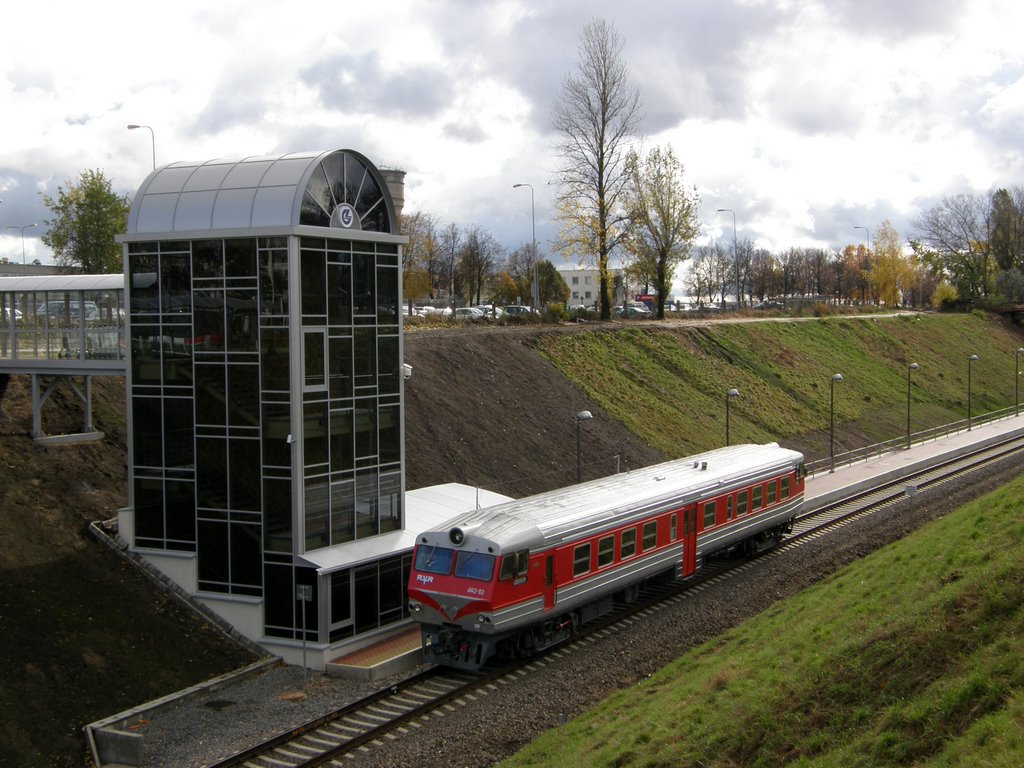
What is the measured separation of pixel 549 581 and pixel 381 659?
155 inches

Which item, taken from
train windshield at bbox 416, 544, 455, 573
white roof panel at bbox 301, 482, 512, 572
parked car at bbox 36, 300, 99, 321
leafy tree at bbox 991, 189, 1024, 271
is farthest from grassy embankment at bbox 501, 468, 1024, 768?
leafy tree at bbox 991, 189, 1024, 271

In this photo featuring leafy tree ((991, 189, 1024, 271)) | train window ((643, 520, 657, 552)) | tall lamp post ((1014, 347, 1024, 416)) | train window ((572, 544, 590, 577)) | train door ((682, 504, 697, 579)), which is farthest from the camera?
leafy tree ((991, 189, 1024, 271))

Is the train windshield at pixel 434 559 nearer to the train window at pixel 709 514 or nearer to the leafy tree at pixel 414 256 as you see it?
the train window at pixel 709 514

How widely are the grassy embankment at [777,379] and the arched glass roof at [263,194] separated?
890 inches

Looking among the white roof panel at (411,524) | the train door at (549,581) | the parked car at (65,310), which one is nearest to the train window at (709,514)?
the white roof panel at (411,524)

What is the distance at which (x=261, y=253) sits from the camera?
832 inches

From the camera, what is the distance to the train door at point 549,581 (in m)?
19.8

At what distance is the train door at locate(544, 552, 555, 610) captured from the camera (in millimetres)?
19766

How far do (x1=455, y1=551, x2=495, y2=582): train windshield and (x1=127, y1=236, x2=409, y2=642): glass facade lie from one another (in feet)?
9.85

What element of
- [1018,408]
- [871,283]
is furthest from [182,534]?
[871,283]

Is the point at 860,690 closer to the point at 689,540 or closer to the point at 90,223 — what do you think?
the point at 689,540

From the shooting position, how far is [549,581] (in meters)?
19.9

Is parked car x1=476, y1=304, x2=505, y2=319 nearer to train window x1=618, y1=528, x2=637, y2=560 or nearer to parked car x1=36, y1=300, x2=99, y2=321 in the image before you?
parked car x1=36, y1=300, x2=99, y2=321

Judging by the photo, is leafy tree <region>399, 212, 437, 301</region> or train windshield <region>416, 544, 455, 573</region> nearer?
train windshield <region>416, 544, 455, 573</region>
